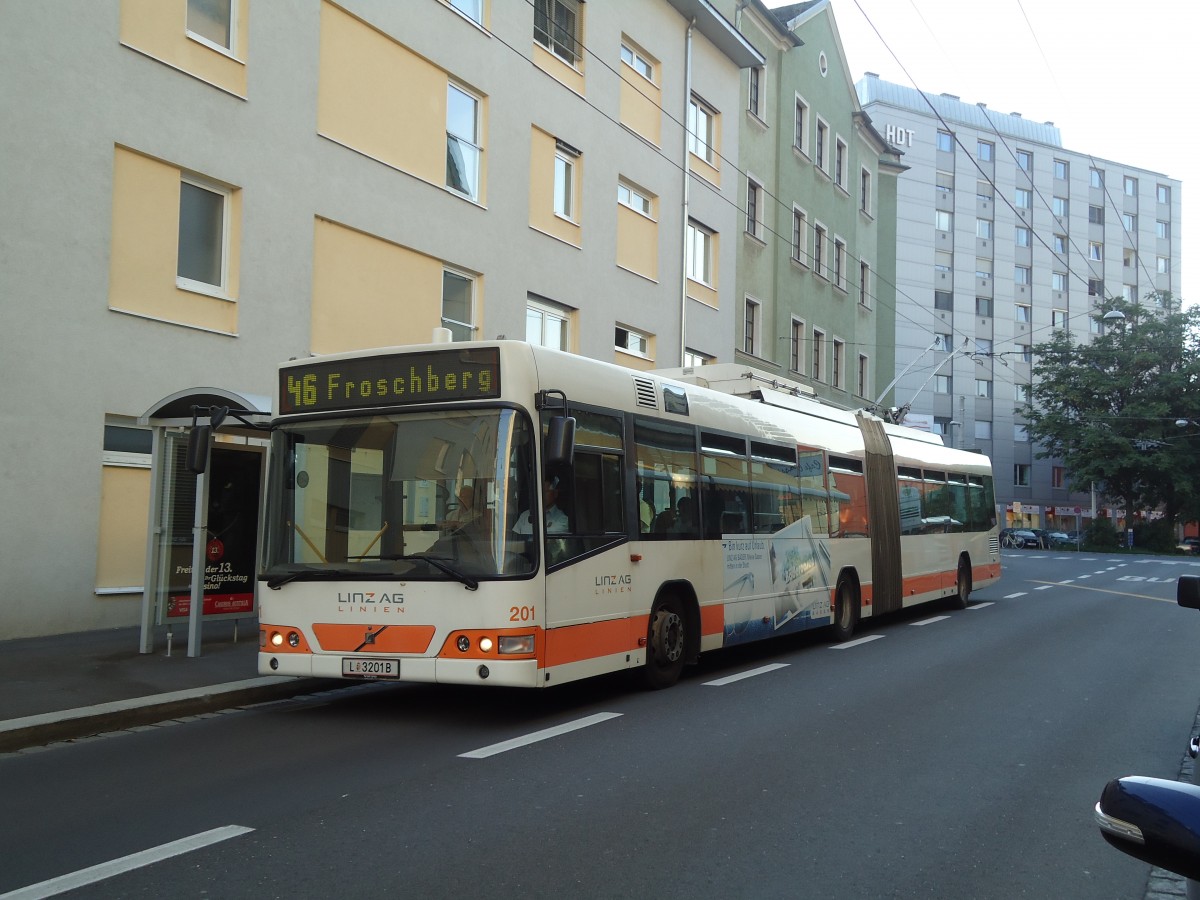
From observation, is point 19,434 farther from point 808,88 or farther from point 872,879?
point 808,88

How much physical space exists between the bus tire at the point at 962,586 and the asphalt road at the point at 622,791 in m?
8.90

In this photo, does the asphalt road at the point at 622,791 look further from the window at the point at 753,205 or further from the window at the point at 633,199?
the window at the point at 753,205

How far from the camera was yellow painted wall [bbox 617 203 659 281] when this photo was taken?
24.5 metres

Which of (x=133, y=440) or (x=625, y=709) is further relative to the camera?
(x=133, y=440)

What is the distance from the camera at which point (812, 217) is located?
1410 inches

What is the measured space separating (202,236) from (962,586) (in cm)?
1361

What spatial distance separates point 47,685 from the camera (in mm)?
9250

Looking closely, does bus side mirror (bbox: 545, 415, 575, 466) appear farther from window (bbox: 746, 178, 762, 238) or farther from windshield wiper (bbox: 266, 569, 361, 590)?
window (bbox: 746, 178, 762, 238)

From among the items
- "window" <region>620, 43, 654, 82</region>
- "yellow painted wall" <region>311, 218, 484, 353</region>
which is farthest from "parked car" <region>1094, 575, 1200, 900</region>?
"window" <region>620, 43, 654, 82</region>

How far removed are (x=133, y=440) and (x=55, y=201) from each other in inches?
112

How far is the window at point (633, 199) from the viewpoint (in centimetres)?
2464

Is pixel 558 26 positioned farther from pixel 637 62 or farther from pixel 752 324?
pixel 752 324

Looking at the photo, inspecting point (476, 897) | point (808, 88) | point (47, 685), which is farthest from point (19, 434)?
point (808, 88)

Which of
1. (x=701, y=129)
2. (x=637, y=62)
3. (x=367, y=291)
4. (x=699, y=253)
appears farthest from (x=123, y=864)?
(x=701, y=129)
